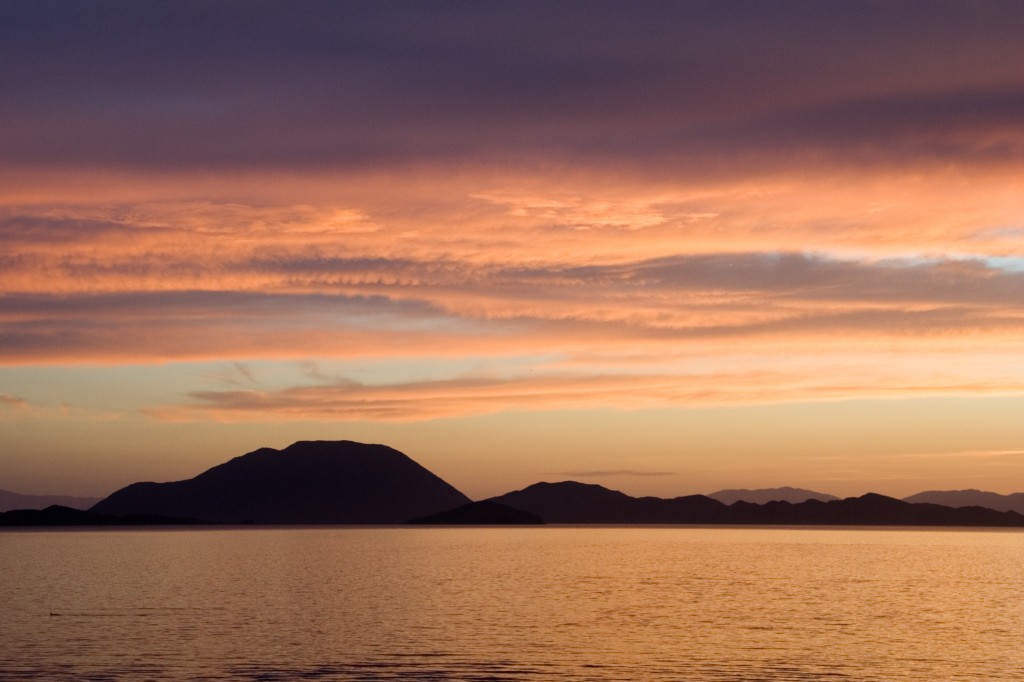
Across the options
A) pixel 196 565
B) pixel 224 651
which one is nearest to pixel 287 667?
pixel 224 651

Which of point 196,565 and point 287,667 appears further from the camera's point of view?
point 196,565

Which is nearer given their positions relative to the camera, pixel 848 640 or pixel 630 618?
pixel 848 640

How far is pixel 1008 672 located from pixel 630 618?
110 ft

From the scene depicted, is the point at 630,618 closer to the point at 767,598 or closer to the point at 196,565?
the point at 767,598

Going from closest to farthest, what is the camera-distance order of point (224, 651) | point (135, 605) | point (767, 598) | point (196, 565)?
point (224, 651), point (135, 605), point (767, 598), point (196, 565)

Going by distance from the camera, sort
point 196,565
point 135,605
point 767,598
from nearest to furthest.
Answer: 1. point 135,605
2. point 767,598
3. point 196,565

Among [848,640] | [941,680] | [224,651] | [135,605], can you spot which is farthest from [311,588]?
[941,680]

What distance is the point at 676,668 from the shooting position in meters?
68.9

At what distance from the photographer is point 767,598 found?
119625 mm

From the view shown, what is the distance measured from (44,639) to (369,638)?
847 inches

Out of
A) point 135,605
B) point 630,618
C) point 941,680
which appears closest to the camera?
point 941,680

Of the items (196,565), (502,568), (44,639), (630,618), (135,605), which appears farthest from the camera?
(196,565)

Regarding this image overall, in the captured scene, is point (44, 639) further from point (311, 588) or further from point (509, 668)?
point (311, 588)

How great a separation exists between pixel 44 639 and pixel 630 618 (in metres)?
43.3
